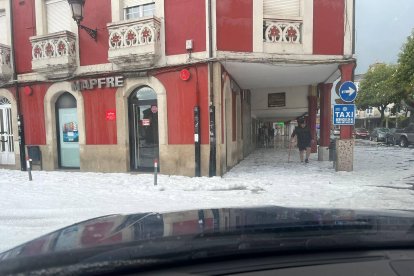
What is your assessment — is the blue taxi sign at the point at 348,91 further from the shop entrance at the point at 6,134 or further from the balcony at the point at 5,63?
the shop entrance at the point at 6,134

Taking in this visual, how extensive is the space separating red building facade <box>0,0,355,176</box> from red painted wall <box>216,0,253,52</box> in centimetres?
3

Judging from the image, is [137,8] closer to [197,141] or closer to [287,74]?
[197,141]

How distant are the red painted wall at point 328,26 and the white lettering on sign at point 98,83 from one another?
617 cm

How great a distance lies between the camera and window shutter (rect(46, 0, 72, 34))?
11.5 meters

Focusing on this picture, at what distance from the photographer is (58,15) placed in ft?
38.0

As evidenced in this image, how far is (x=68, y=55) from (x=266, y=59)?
21.3 ft

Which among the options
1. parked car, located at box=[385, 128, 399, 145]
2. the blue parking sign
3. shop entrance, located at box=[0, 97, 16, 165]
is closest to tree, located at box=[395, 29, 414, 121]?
parked car, located at box=[385, 128, 399, 145]

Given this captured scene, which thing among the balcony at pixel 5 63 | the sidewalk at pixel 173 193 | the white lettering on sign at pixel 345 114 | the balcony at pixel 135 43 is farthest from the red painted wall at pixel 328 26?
the balcony at pixel 5 63

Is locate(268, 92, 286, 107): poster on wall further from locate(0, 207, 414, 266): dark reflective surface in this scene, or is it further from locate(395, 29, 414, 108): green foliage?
locate(0, 207, 414, 266): dark reflective surface

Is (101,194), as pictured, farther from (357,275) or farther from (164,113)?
(357,275)

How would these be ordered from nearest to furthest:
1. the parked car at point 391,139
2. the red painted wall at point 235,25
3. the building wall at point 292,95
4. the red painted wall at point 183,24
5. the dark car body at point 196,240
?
the dark car body at point 196,240, the red painted wall at point 235,25, the red painted wall at point 183,24, the building wall at point 292,95, the parked car at point 391,139

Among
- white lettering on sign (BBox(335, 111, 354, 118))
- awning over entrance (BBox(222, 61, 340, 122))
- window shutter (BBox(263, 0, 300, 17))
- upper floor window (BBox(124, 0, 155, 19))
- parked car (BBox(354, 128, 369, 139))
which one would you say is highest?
upper floor window (BBox(124, 0, 155, 19))

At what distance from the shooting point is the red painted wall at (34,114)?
39.5ft

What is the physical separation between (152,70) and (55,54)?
3.62 m
